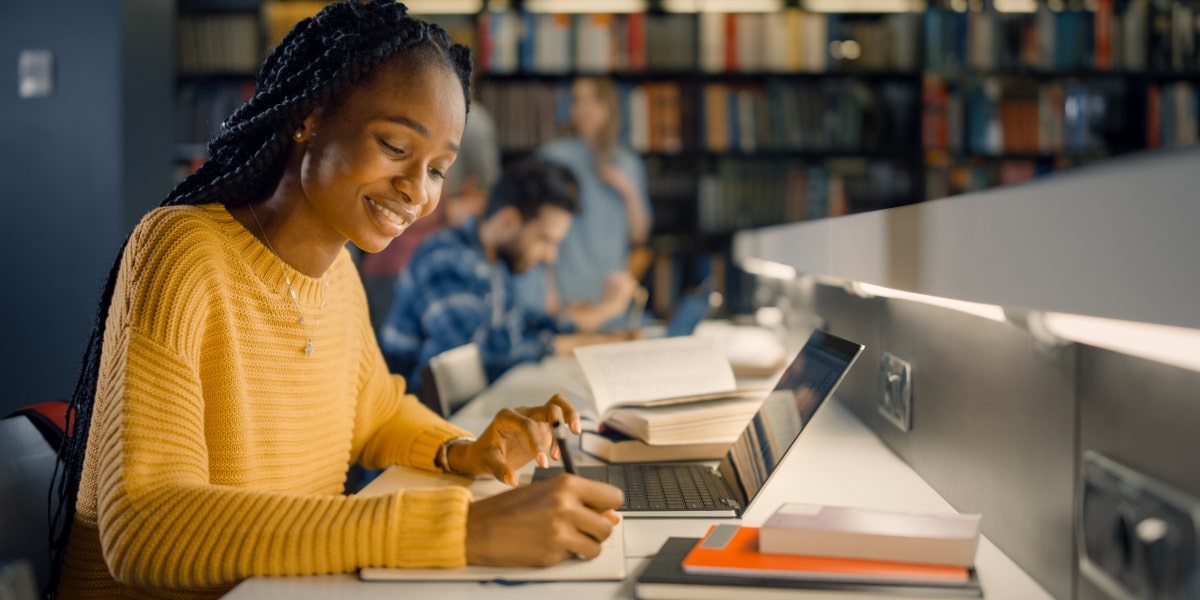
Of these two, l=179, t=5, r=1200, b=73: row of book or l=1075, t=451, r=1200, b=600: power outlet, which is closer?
l=1075, t=451, r=1200, b=600: power outlet

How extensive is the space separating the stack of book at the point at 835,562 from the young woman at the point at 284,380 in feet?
0.32

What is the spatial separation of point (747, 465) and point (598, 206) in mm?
3236

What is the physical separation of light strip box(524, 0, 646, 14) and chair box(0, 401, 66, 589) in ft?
12.0

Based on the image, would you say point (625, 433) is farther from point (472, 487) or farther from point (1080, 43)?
point (1080, 43)

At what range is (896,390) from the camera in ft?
4.19

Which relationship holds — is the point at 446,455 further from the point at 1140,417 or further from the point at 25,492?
the point at 1140,417

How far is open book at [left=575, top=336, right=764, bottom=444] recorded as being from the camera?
1210 millimetres

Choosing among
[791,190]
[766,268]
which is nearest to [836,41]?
[791,190]

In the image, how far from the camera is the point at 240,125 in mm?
1098

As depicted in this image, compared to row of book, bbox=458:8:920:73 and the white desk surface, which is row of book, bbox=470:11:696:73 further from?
the white desk surface

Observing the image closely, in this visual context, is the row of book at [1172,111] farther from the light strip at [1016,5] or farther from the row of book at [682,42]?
the row of book at [682,42]

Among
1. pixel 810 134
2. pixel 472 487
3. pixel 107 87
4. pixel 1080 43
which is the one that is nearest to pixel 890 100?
pixel 810 134

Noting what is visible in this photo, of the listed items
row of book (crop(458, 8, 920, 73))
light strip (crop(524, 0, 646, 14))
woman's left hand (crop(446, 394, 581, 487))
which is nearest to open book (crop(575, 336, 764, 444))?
woman's left hand (crop(446, 394, 581, 487))

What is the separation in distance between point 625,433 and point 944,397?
0.42 metres
